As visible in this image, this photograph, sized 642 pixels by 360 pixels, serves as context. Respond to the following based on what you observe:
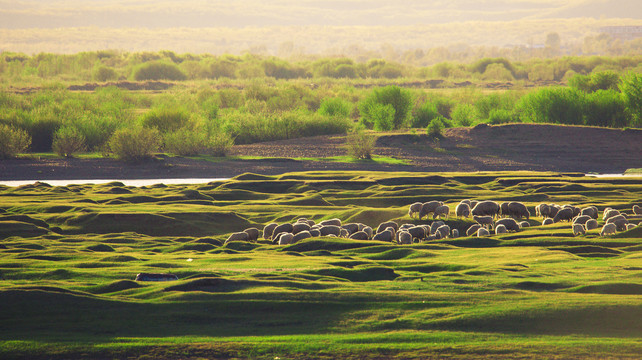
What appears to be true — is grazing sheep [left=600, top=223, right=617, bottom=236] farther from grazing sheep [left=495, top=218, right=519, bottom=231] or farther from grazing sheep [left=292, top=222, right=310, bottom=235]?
grazing sheep [left=292, top=222, right=310, bottom=235]

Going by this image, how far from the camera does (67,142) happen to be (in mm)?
42812

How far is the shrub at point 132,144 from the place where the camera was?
1623 inches

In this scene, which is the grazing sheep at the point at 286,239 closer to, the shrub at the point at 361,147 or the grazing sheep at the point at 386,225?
the grazing sheep at the point at 386,225

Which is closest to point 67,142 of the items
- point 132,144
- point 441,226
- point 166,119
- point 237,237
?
point 132,144

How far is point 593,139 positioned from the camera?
46.3 m

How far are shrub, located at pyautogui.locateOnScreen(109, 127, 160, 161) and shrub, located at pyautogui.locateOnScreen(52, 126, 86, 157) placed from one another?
2.75 meters

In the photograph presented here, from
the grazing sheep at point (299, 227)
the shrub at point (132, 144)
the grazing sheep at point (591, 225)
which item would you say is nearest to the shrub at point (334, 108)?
the shrub at point (132, 144)

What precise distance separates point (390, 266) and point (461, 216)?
7261 mm

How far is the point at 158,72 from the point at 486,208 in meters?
90.4

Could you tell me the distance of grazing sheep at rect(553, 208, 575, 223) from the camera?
2155cm

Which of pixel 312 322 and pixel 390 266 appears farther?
pixel 390 266

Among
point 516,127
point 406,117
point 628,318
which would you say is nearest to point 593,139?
point 516,127

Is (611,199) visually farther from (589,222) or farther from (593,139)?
(593,139)

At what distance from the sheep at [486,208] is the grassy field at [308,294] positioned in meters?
1.12
